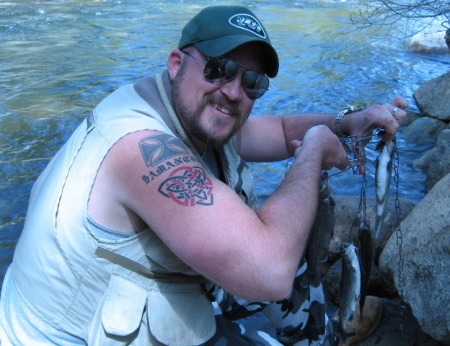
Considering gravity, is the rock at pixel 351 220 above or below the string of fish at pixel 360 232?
below

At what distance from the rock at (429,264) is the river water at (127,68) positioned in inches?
101

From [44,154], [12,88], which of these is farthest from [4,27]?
[44,154]

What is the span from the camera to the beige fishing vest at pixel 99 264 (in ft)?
7.06

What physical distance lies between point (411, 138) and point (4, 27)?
10338 millimetres

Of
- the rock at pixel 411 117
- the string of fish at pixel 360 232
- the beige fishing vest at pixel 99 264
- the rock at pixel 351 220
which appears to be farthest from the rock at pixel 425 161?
the beige fishing vest at pixel 99 264

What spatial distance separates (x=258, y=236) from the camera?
6.61 feet

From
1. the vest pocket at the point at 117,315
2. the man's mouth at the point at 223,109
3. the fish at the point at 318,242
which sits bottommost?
the fish at the point at 318,242

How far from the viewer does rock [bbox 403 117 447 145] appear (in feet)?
25.8

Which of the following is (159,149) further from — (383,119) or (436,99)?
(436,99)

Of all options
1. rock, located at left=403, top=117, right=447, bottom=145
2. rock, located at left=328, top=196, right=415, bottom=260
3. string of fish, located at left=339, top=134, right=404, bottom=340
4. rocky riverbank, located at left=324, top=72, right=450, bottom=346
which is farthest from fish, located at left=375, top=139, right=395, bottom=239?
rock, located at left=403, top=117, right=447, bottom=145

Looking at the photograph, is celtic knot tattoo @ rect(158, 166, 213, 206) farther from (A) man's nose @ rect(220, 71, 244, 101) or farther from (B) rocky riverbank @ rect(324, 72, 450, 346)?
(B) rocky riverbank @ rect(324, 72, 450, 346)

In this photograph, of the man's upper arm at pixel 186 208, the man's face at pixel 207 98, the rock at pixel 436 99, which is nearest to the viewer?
the man's upper arm at pixel 186 208

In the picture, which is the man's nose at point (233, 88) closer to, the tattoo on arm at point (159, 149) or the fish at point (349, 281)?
the tattoo on arm at point (159, 149)

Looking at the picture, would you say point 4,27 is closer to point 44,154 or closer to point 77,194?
point 44,154
